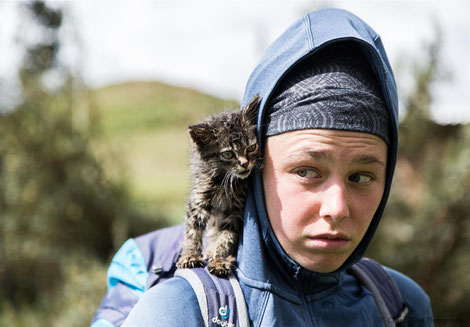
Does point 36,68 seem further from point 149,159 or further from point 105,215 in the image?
point 149,159

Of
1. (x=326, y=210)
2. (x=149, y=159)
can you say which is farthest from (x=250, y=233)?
(x=149, y=159)

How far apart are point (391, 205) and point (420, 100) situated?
1.43 m

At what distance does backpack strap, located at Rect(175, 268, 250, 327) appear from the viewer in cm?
157

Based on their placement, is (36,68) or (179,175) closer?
(36,68)

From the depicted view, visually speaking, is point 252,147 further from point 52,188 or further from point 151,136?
point 151,136

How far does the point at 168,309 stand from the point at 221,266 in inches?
11.9

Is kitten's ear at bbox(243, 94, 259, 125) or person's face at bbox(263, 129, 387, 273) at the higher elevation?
kitten's ear at bbox(243, 94, 259, 125)

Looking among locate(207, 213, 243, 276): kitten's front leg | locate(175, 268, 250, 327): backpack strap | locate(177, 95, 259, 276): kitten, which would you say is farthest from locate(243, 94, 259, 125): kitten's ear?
locate(175, 268, 250, 327): backpack strap

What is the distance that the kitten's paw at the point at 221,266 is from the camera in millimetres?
1774

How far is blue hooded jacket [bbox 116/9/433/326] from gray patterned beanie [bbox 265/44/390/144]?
48mm

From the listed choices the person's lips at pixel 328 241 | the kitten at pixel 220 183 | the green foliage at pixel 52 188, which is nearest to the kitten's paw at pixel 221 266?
the kitten at pixel 220 183

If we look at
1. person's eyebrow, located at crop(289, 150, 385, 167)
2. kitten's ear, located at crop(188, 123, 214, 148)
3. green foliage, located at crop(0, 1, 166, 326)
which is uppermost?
kitten's ear, located at crop(188, 123, 214, 148)

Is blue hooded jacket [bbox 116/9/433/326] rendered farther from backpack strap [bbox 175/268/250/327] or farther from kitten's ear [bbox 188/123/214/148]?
kitten's ear [bbox 188/123/214/148]

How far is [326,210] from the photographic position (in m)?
Result: 1.66
